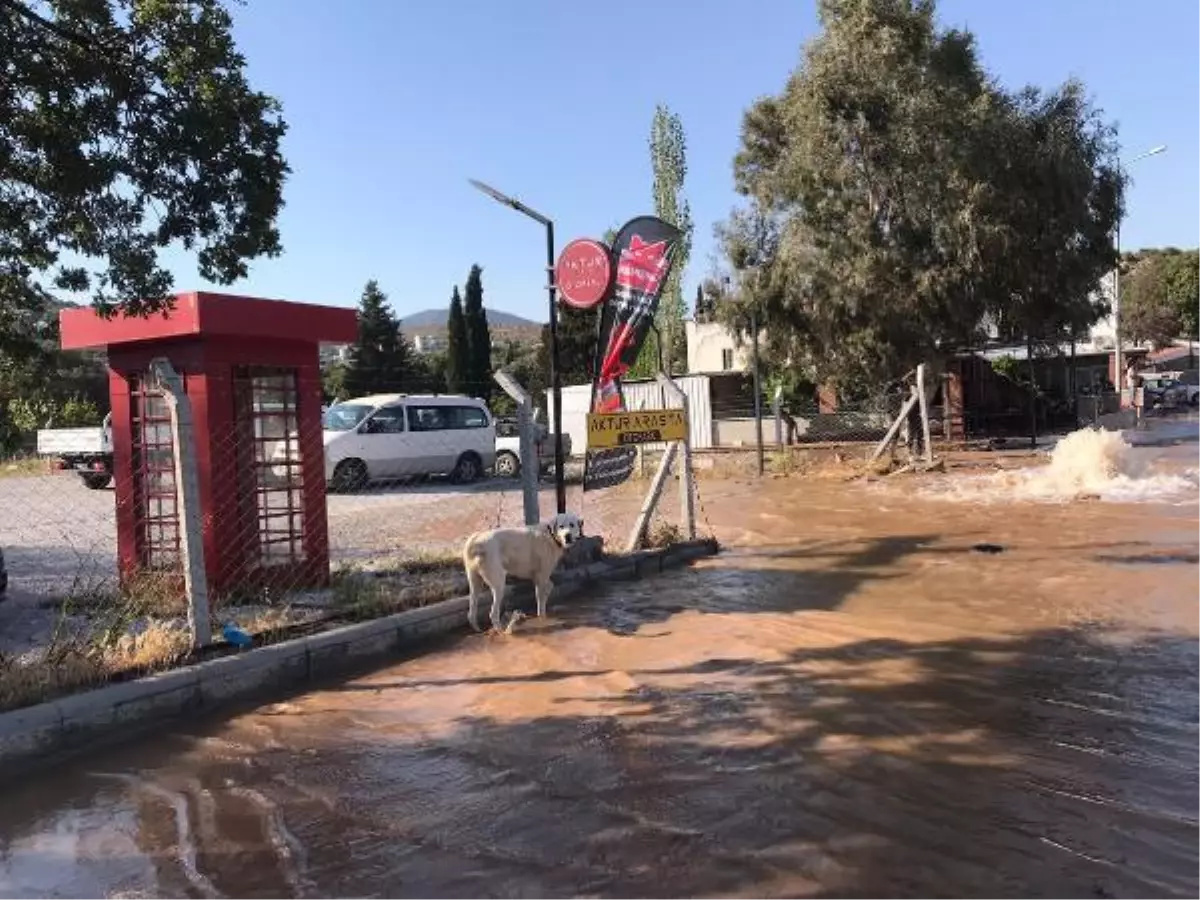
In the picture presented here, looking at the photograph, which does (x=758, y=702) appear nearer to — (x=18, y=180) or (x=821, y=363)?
(x=18, y=180)

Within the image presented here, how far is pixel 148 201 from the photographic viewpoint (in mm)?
6156

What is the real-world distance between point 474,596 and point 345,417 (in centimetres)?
1273

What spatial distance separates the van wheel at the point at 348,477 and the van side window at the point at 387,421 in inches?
27.4

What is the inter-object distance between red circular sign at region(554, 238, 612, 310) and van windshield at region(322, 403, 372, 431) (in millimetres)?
9942

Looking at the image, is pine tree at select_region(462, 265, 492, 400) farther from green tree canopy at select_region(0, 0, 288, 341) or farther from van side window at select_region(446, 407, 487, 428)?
green tree canopy at select_region(0, 0, 288, 341)

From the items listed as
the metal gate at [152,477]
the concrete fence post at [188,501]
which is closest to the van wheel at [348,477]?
the metal gate at [152,477]

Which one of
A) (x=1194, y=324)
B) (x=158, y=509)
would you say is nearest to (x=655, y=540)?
(x=158, y=509)

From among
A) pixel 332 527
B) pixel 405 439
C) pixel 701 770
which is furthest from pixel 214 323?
pixel 405 439

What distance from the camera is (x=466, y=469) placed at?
22281 millimetres

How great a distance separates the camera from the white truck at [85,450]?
21.1 metres

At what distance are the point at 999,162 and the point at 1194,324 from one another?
55.5m

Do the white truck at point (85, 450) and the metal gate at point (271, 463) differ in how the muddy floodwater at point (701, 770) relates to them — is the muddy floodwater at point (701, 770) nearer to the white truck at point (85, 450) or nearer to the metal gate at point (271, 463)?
the metal gate at point (271, 463)

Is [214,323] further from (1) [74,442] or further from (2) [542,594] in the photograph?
(1) [74,442]

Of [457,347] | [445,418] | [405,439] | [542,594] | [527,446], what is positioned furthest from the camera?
[457,347]
